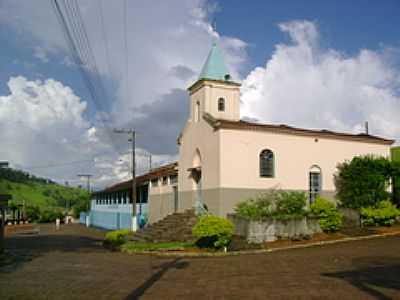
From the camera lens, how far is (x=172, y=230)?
2145cm

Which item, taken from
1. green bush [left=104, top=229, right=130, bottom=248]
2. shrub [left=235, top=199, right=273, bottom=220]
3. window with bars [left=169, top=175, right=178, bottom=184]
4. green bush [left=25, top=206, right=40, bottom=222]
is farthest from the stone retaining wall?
green bush [left=25, top=206, right=40, bottom=222]

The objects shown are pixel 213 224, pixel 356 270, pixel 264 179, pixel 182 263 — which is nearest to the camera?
pixel 356 270

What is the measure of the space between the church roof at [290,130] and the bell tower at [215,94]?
127cm

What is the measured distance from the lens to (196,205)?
23.8m

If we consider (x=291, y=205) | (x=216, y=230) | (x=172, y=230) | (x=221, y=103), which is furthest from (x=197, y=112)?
(x=216, y=230)

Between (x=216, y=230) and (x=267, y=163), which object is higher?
(x=267, y=163)

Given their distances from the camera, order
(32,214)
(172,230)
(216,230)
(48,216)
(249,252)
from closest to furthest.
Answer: (249,252), (216,230), (172,230), (32,214), (48,216)

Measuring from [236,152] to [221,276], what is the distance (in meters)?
10.5

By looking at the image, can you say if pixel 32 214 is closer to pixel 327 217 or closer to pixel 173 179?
pixel 173 179

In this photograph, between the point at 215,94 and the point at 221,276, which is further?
the point at 215,94

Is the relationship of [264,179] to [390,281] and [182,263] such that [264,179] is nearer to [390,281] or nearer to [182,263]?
[182,263]

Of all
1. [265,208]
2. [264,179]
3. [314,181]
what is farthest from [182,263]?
[314,181]

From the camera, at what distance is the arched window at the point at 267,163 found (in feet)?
72.3

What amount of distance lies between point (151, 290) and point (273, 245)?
31.0ft
